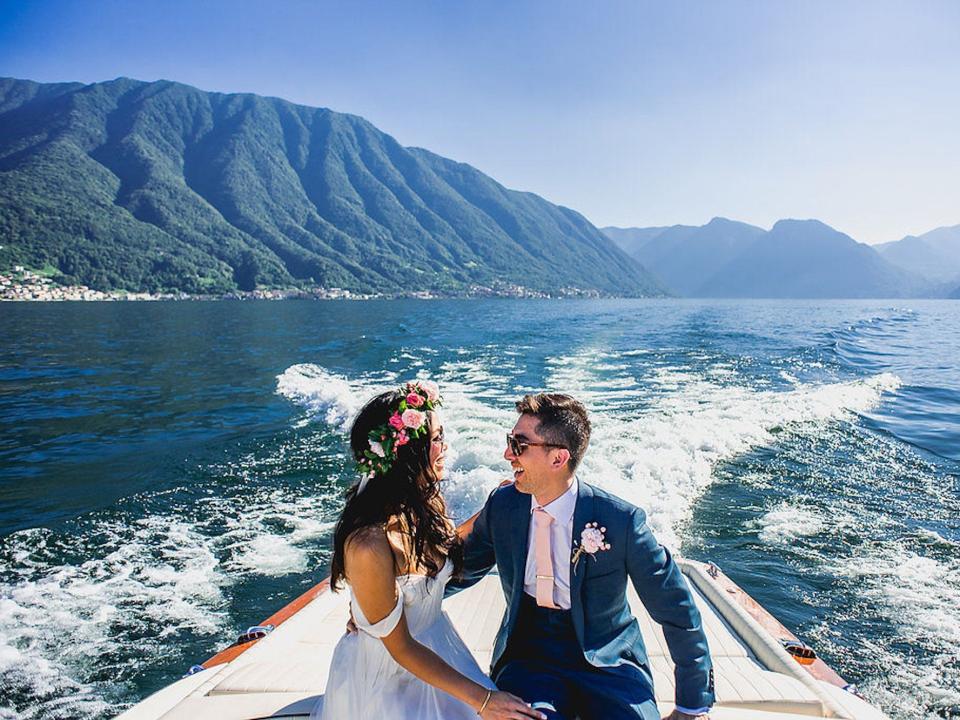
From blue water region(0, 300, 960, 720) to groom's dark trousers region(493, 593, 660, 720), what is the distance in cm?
383

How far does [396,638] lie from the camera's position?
2109 mm

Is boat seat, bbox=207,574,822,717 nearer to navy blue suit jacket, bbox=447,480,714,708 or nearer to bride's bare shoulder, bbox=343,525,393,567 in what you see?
navy blue suit jacket, bbox=447,480,714,708

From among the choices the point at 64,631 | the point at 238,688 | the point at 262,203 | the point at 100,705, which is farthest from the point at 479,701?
the point at 262,203

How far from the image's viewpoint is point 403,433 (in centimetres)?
225

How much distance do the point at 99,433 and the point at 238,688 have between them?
12836mm

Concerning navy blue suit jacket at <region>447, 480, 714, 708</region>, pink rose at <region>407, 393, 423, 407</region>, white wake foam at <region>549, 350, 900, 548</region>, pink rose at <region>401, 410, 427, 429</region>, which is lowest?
white wake foam at <region>549, 350, 900, 548</region>

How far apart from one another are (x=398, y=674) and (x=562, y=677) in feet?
2.28

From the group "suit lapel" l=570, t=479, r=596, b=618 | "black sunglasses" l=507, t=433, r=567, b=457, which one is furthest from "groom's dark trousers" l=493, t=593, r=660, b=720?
"black sunglasses" l=507, t=433, r=567, b=457

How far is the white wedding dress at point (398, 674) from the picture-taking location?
221 centimetres

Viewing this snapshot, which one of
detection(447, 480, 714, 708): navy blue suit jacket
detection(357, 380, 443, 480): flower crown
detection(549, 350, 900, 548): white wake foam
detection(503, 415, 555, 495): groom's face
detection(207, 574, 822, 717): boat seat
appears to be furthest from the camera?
detection(549, 350, 900, 548): white wake foam

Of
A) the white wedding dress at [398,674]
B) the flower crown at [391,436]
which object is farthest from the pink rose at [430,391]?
the white wedding dress at [398,674]

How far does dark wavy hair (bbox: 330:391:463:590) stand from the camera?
216cm

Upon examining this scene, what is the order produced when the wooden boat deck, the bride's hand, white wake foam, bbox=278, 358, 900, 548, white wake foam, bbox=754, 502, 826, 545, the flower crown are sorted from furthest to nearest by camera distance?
1. white wake foam, bbox=278, 358, 900, 548
2. white wake foam, bbox=754, 502, 826, 545
3. the wooden boat deck
4. the flower crown
5. the bride's hand

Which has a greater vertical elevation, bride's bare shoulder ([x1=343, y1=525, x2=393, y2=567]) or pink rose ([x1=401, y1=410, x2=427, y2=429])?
pink rose ([x1=401, y1=410, x2=427, y2=429])
